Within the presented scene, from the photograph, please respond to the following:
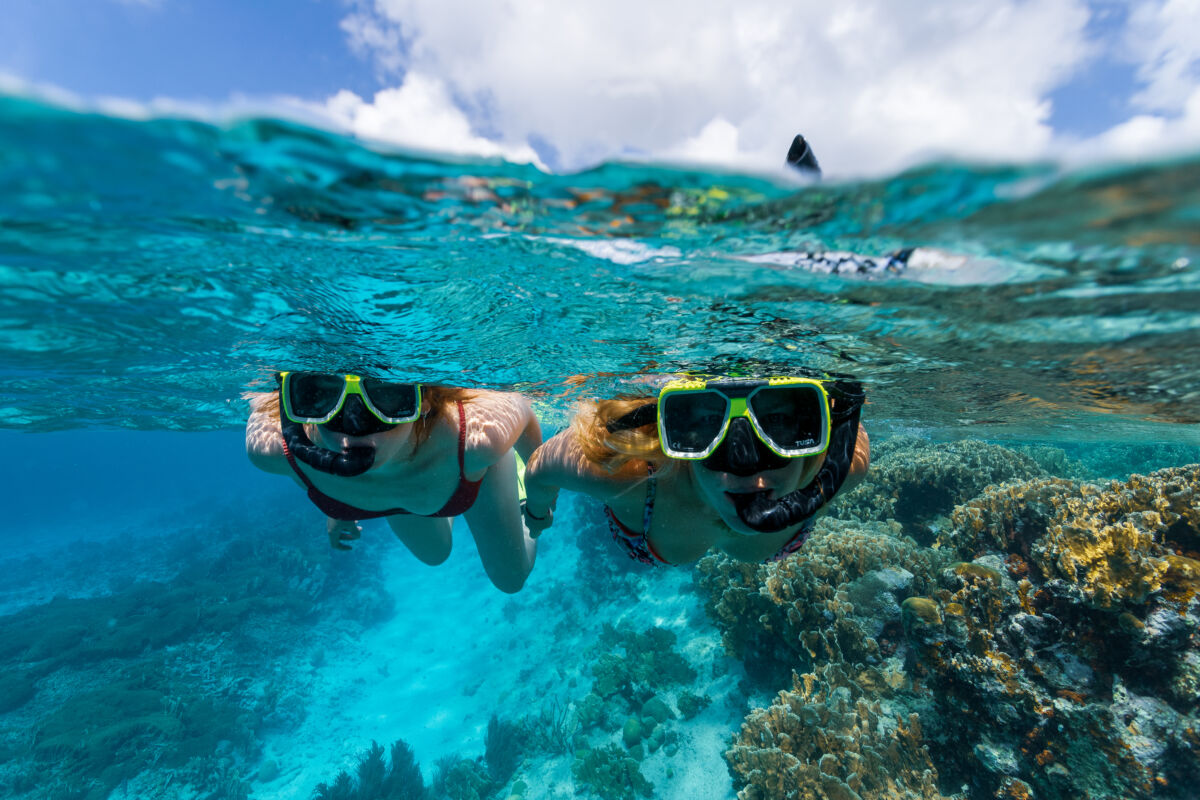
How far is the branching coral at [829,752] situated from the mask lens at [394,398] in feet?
18.9

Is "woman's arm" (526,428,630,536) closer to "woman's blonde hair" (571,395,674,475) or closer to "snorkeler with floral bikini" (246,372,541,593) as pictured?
"woman's blonde hair" (571,395,674,475)

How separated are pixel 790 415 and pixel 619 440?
52.2 inches

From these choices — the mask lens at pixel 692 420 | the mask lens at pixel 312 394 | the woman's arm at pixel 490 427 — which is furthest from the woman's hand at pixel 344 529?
the mask lens at pixel 692 420

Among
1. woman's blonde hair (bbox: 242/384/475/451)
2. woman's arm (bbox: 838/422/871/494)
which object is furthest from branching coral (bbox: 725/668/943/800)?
woman's blonde hair (bbox: 242/384/475/451)

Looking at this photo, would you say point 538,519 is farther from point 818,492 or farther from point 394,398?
point 818,492

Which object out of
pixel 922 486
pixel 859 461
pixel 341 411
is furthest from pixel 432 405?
pixel 922 486

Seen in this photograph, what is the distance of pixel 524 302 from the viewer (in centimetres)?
472

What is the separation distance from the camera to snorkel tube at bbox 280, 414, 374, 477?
12.7 feet

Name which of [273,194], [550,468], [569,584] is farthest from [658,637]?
[273,194]

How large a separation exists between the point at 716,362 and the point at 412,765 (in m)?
11.6

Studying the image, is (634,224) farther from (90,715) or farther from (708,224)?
(90,715)

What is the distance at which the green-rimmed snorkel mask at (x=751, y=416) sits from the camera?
3.25 metres

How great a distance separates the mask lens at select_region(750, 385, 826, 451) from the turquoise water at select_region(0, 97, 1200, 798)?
1118 mm

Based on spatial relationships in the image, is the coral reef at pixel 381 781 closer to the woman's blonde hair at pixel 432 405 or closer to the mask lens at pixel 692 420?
the woman's blonde hair at pixel 432 405
